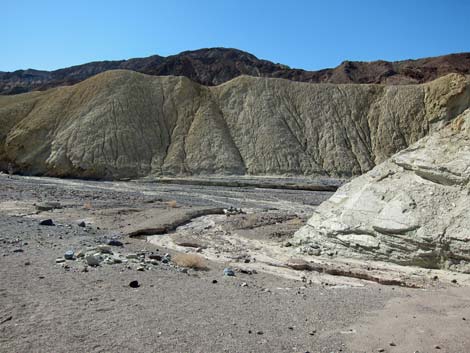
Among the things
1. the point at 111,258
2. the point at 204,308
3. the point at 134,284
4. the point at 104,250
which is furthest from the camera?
the point at 104,250

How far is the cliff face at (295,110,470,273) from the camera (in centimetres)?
1131

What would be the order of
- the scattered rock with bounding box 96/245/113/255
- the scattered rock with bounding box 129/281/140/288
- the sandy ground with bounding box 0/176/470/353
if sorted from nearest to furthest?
the sandy ground with bounding box 0/176/470/353
the scattered rock with bounding box 129/281/140/288
the scattered rock with bounding box 96/245/113/255

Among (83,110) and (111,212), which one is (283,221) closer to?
(111,212)

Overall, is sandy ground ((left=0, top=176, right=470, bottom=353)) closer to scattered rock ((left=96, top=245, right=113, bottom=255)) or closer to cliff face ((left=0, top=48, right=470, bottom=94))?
scattered rock ((left=96, top=245, right=113, bottom=255))

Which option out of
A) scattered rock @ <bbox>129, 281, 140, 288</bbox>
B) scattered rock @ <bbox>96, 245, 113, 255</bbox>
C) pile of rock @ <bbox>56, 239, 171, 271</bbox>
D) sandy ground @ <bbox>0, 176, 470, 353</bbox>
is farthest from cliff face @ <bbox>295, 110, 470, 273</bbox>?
scattered rock @ <bbox>129, 281, 140, 288</bbox>

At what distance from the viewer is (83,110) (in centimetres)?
5966

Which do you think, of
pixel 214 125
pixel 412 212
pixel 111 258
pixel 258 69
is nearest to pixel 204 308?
pixel 111 258

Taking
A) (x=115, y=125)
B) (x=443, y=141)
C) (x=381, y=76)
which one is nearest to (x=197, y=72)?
(x=381, y=76)

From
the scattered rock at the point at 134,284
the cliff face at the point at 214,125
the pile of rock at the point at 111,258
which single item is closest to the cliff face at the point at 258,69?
the cliff face at the point at 214,125

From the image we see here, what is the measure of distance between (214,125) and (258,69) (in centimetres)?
6786

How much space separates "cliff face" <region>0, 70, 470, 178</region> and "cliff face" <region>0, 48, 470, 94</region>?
38.1 metres

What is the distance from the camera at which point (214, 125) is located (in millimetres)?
59250

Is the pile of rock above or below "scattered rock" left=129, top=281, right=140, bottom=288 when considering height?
below

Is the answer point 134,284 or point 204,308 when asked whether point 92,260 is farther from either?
point 204,308
